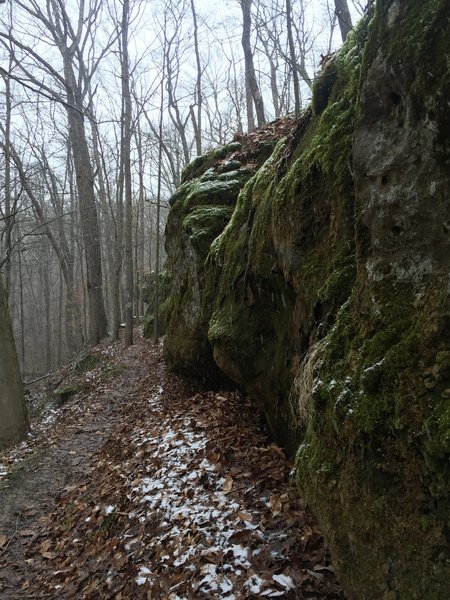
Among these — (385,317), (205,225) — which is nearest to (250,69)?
(205,225)

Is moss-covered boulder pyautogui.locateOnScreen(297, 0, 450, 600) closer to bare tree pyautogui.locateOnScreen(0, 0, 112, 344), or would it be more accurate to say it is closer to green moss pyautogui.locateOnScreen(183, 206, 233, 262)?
green moss pyautogui.locateOnScreen(183, 206, 233, 262)

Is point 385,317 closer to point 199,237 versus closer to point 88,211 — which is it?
point 199,237

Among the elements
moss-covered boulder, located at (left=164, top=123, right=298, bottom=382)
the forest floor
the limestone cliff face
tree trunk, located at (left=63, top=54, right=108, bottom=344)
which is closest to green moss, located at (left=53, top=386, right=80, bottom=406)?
the forest floor

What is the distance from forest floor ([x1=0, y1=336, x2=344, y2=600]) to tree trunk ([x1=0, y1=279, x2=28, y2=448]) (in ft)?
1.93

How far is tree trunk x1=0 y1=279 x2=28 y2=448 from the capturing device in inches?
347

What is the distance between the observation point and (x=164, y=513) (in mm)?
4504

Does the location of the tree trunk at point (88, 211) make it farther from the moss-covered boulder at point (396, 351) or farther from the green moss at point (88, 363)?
the moss-covered boulder at point (396, 351)

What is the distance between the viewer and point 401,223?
8.45ft

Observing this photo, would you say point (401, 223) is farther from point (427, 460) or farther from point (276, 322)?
point (276, 322)

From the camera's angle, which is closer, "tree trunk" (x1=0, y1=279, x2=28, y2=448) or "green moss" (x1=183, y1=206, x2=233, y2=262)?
"green moss" (x1=183, y1=206, x2=233, y2=262)

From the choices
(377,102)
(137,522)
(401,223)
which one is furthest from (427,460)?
(137,522)

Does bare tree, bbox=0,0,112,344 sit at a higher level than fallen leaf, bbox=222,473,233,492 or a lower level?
higher

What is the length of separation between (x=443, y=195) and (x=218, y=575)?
335 centimetres

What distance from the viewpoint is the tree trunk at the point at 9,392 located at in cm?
880
